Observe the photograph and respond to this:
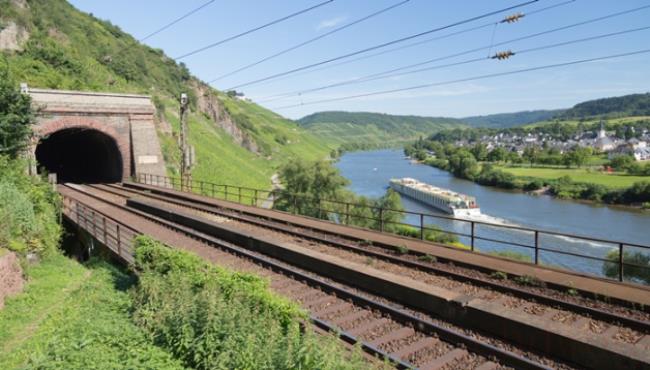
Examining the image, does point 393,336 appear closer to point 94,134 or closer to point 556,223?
point 94,134

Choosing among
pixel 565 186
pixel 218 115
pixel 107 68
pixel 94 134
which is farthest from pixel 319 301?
pixel 218 115

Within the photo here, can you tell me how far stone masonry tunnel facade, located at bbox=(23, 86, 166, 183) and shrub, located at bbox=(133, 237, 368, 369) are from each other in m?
20.9

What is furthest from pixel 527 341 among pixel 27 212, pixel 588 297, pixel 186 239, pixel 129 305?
pixel 27 212

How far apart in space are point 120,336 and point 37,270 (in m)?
7.82

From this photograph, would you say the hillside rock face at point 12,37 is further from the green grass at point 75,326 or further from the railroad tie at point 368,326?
the railroad tie at point 368,326

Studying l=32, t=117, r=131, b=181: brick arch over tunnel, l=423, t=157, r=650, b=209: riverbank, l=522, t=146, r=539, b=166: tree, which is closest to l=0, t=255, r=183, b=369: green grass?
l=32, t=117, r=131, b=181: brick arch over tunnel

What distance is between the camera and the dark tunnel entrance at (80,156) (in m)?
35.1

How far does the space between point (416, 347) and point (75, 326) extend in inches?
252

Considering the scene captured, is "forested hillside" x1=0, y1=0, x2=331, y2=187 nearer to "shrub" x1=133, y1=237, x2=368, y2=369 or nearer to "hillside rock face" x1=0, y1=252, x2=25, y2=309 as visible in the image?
"hillside rock face" x1=0, y1=252, x2=25, y2=309

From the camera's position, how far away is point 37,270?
14258 mm

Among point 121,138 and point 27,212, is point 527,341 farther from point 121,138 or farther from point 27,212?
point 121,138

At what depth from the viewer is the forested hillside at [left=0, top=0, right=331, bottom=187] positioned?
141 feet

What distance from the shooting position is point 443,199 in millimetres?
64062

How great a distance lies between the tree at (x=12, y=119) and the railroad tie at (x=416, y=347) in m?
20.4
